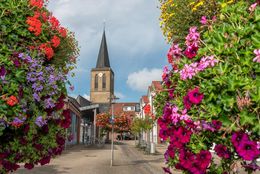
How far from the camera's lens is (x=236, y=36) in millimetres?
3639

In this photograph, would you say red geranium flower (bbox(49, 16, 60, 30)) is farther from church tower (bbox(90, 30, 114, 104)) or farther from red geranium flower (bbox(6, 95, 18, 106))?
church tower (bbox(90, 30, 114, 104))

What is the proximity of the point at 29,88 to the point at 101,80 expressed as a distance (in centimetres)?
10156

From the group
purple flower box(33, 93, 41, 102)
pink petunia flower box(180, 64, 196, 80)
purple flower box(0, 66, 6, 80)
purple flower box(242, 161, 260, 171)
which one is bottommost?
purple flower box(242, 161, 260, 171)

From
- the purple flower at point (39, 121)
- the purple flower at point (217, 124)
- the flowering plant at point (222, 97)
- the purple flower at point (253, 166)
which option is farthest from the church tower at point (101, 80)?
the purple flower at point (217, 124)

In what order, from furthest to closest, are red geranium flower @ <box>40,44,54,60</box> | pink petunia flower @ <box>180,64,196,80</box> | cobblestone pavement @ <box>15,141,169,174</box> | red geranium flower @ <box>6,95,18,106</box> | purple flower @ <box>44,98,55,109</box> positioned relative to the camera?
1. cobblestone pavement @ <box>15,141,169,174</box>
2. red geranium flower @ <box>40,44,54,60</box>
3. purple flower @ <box>44,98,55,109</box>
4. red geranium flower @ <box>6,95,18,106</box>
5. pink petunia flower @ <box>180,64,196,80</box>

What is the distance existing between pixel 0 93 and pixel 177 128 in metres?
2.37

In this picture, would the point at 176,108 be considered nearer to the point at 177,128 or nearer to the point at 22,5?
the point at 177,128

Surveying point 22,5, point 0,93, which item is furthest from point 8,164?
point 22,5

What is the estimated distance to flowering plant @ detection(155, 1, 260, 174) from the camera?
11.0 feet

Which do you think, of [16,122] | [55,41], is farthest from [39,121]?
[55,41]

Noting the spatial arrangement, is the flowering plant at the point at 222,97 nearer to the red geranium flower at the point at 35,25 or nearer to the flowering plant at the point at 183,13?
the red geranium flower at the point at 35,25

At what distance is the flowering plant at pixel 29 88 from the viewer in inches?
195

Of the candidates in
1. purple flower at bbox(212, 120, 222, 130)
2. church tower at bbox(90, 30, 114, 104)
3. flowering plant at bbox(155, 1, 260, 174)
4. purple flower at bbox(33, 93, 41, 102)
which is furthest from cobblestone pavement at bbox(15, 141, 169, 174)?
church tower at bbox(90, 30, 114, 104)

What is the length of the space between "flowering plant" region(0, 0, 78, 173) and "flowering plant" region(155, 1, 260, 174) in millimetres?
2197
